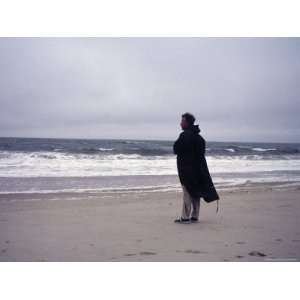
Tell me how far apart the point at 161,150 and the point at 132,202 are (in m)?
15.8

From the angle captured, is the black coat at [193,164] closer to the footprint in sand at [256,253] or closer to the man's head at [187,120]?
the man's head at [187,120]

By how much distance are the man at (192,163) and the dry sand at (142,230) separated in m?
0.49

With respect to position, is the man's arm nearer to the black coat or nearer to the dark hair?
the black coat

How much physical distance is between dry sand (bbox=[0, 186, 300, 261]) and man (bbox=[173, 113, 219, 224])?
486 millimetres

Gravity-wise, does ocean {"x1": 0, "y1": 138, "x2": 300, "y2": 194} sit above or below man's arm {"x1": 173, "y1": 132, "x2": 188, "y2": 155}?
below

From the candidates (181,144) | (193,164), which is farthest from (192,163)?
(181,144)

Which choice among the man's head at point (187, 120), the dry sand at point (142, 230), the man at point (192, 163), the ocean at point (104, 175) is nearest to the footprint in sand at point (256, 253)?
the dry sand at point (142, 230)

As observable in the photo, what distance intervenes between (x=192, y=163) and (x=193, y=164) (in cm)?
2

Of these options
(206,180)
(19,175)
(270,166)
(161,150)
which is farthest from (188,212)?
(161,150)

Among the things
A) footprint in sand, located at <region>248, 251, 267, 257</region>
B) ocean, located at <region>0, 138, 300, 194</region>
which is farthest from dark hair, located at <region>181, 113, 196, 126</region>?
ocean, located at <region>0, 138, 300, 194</region>

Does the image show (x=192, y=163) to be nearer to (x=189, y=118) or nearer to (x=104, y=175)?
(x=189, y=118)

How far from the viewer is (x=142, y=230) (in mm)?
5219

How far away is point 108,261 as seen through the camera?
4129mm

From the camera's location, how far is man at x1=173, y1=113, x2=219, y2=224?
534cm
